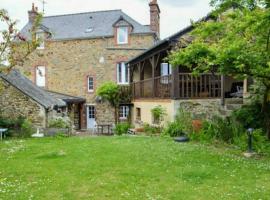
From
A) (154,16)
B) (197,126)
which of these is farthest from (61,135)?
(154,16)

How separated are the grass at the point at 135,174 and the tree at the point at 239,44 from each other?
2.46m

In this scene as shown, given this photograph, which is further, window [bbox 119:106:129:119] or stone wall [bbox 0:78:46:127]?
window [bbox 119:106:129:119]

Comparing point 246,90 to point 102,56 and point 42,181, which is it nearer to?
point 42,181

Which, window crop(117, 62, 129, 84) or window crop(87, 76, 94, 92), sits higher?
window crop(117, 62, 129, 84)

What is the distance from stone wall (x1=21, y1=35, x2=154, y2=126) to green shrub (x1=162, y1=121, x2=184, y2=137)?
13.5 m

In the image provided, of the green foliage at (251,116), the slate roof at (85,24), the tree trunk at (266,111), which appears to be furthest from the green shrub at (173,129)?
the slate roof at (85,24)

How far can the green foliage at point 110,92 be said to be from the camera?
88.4ft

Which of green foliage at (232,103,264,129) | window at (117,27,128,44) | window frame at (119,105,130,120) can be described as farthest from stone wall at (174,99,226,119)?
window at (117,27,128,44)

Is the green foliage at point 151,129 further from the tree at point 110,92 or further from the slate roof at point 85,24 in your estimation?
the slate roof at point 85,24

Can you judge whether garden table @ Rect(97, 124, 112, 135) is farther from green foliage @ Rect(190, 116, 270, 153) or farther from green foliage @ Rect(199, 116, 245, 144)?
green foliage @ Rect(199, 116, 245, 144)

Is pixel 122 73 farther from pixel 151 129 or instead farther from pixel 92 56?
pixel 151 129

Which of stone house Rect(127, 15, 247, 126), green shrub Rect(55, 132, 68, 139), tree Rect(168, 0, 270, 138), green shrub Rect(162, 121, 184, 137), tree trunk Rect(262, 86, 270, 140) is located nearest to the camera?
tree Rect(168, 0, 270, 138)

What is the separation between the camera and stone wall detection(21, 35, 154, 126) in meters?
29.0

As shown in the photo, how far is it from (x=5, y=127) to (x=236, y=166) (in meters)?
12.8
